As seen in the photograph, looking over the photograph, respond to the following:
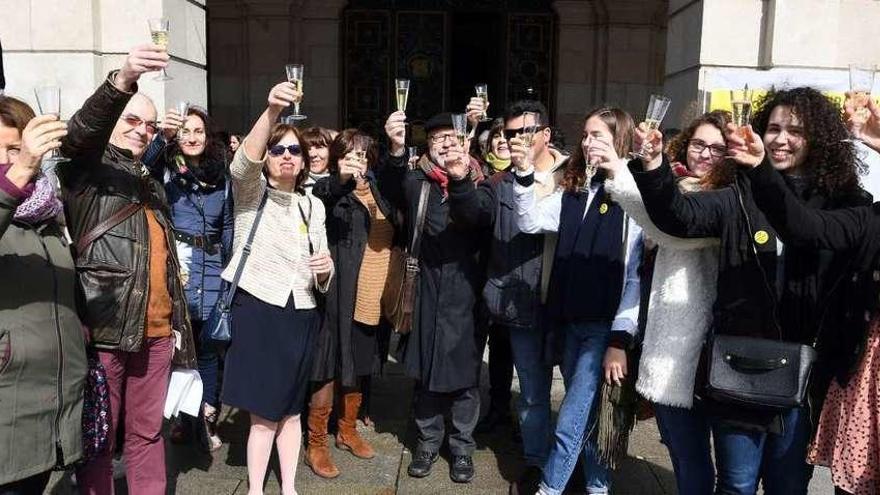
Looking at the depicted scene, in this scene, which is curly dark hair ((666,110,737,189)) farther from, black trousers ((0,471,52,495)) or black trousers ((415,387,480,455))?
black trousers ((0,471,52,495))

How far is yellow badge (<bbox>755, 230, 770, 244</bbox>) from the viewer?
8.25 ft

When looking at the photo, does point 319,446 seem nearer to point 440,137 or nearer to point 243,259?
point 243,259

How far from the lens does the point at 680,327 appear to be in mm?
2812

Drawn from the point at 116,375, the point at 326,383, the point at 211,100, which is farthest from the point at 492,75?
the point at 116,375

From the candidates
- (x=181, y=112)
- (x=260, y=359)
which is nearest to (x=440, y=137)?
(x=181, y=112)

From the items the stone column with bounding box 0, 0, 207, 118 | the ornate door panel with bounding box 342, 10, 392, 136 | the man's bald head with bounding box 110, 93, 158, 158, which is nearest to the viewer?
the man's bald head with bounding box 110, 93, 158, 158

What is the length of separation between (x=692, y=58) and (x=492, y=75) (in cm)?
530

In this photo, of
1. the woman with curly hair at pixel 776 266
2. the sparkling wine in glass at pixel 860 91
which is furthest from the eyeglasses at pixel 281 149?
the sparkling wine in glass at pixel 860 91

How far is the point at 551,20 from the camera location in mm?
11008

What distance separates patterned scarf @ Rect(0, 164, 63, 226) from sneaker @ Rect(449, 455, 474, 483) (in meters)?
2.55

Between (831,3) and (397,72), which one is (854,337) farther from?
(397,72)

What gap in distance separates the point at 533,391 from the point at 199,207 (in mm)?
2198

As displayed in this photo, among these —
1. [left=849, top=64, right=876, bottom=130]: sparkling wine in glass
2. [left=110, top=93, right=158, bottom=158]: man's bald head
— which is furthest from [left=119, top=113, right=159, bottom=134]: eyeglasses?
[left=849, top=64, right=876, bottom=130]: sparkling wine in glass

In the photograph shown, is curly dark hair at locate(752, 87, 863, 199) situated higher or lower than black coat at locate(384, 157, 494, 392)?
higher
